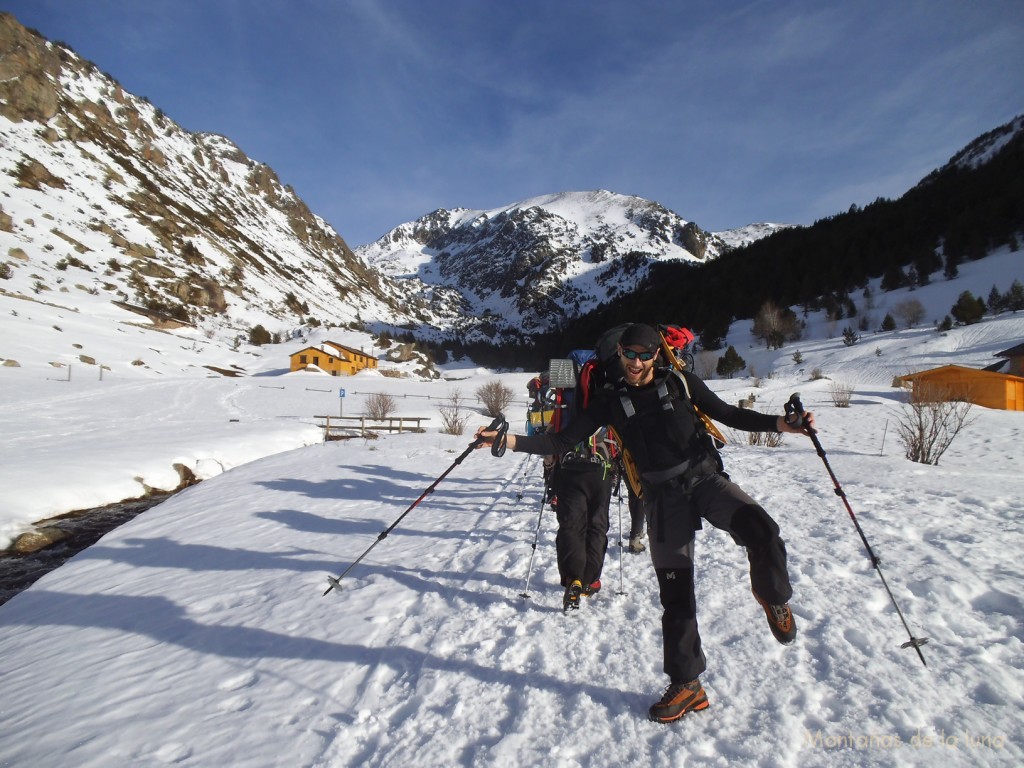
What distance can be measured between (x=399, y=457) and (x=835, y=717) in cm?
1110

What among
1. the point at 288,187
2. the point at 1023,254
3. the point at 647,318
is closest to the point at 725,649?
the point at 1023,254

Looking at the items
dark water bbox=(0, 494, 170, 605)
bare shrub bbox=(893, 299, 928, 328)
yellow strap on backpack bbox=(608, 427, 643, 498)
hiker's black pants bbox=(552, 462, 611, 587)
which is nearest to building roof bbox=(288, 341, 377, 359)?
dark water bbox=(0, 494, 170, 605)

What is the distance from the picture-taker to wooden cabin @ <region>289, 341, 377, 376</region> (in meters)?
53.5

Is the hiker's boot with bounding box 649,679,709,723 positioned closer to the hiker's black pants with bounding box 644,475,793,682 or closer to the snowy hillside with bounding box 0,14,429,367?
the hiker's black pants with bounding box 644,475,793,682

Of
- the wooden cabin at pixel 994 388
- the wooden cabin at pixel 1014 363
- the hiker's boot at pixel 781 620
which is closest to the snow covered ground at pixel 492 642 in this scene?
the hiker's boot at pixel 781 620

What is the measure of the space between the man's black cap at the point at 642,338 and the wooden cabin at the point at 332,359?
178ft

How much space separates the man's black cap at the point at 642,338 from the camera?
275 cm

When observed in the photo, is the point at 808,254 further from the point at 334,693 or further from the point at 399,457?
the point at 334,693

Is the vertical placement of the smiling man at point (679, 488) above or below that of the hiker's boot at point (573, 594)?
above

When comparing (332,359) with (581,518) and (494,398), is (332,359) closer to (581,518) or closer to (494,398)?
(494,398)

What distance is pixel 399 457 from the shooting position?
12484mm

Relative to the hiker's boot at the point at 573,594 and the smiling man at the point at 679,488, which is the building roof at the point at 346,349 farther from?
the smiling man at the point at 679,488

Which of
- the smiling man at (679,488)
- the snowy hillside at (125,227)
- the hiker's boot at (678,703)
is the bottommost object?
the hiker's boot at (678,703)

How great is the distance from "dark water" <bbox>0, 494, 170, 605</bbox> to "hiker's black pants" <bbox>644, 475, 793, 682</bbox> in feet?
26.0
